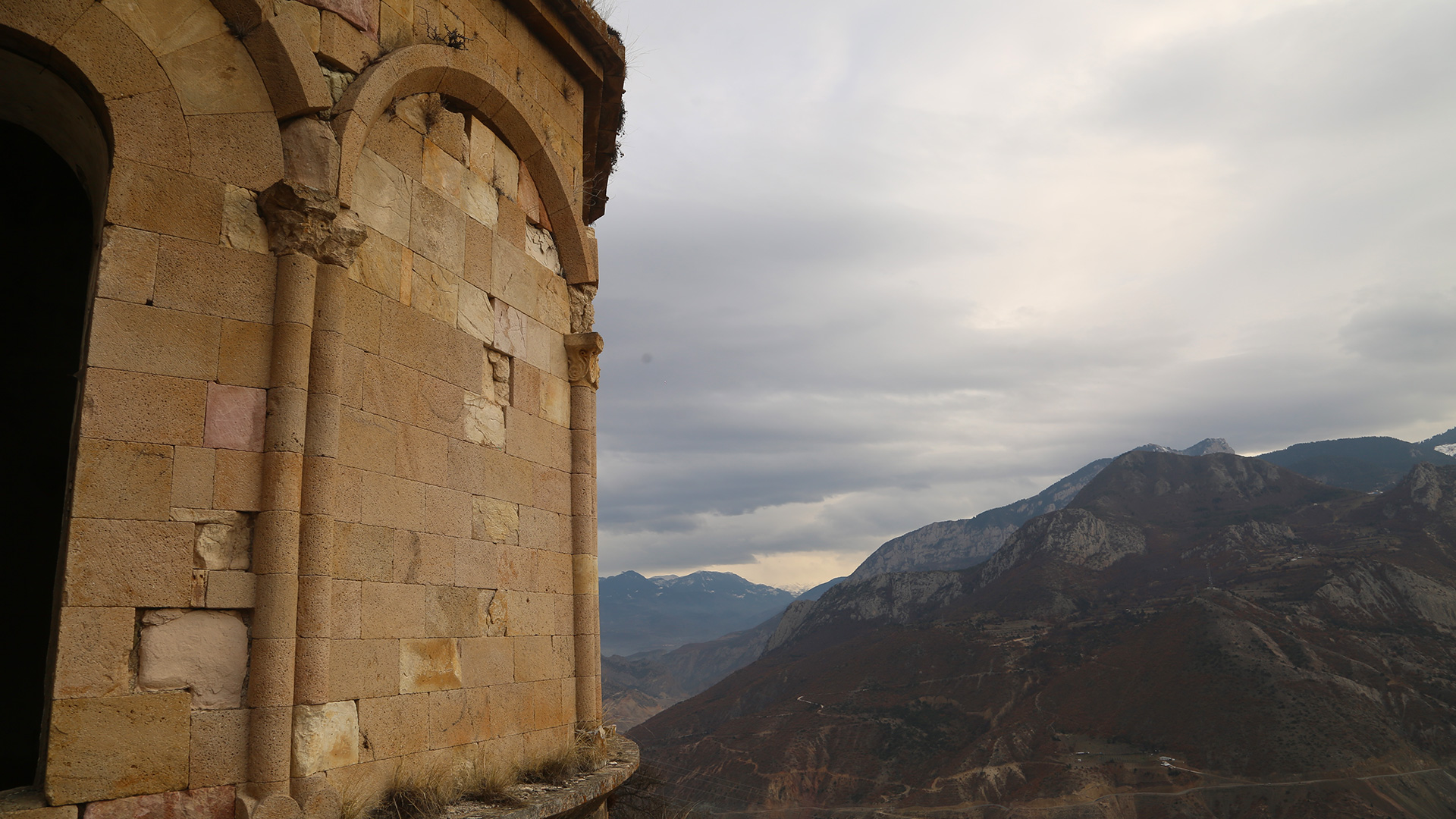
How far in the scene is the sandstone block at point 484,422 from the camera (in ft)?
20.8

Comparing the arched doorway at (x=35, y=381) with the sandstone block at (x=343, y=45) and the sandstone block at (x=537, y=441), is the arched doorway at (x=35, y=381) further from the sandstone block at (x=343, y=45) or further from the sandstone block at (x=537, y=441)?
the sandstone block at (x=537, y=441)

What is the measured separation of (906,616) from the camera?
315 feet

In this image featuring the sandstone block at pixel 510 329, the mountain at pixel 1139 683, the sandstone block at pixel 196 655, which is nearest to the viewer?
the sandstone block at pixel 196 655

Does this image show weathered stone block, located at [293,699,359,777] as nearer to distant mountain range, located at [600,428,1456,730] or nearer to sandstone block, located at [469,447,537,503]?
sandstone block, located at [469,447,537,503]

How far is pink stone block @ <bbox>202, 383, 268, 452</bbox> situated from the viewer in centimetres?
456

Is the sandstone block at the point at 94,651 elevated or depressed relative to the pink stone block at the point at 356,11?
depressed

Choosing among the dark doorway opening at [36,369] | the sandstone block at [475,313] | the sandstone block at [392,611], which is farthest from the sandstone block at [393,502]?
the dark doorway opening at [36,369]

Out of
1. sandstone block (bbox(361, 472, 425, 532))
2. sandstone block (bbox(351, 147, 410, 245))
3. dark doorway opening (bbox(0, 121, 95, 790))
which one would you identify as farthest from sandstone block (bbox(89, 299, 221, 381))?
dark doorway opening (bbox(0, 121, 95, 790))

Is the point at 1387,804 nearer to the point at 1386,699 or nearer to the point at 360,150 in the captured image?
the point at 1386,699

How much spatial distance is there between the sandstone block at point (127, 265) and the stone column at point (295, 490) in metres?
0.62

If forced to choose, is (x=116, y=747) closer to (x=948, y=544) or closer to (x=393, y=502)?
(x=393, y=502)

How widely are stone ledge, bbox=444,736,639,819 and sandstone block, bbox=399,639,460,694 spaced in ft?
2.45

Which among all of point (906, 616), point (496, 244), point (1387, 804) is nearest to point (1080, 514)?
point (906, 616)

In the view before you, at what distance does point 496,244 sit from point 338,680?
11.3 feet
